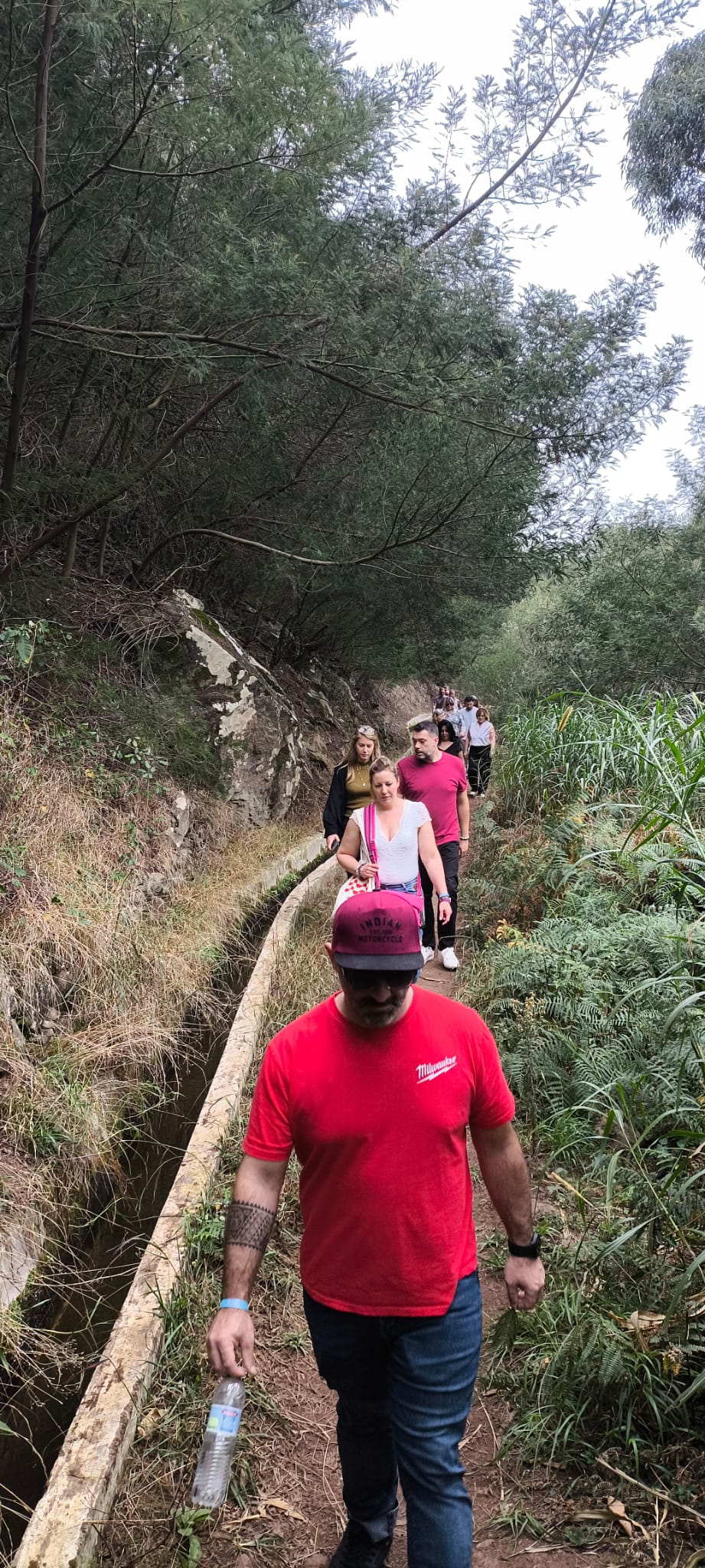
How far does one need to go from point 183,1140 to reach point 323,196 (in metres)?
7.48

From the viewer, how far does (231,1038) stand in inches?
244

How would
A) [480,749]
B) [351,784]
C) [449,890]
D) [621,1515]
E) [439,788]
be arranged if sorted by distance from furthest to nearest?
[480,749]
[449,890]
[351,784]
[439,788]
[621,1515]

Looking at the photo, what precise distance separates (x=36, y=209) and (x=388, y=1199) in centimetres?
611

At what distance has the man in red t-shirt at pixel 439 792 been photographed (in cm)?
686

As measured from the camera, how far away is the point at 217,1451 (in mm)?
1830

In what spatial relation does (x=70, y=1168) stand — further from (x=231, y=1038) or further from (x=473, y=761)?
(x=473, y=761)

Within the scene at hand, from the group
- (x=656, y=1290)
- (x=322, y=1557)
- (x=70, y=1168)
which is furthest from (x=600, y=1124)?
(x=70, y=1168)

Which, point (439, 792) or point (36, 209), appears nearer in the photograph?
point (36, 209)

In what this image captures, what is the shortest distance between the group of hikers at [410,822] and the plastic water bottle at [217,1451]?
2.77 meters

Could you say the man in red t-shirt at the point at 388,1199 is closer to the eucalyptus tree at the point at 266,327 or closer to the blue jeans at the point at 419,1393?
the blue jeans at the point at 419,1393

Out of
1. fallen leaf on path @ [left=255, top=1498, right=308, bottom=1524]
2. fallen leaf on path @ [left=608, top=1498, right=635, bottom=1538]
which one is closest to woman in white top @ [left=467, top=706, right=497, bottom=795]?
fallen leaf on path @ [left=255, top=1498, right=308, bottom=1524]

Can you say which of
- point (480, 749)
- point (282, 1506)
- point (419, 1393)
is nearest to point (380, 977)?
point (419, 1393)

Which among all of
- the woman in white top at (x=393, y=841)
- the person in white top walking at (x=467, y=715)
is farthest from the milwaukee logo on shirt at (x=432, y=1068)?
the person in white top walking at (x=467, y=715)

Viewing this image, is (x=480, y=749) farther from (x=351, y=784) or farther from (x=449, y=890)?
(x=351, y=784)
